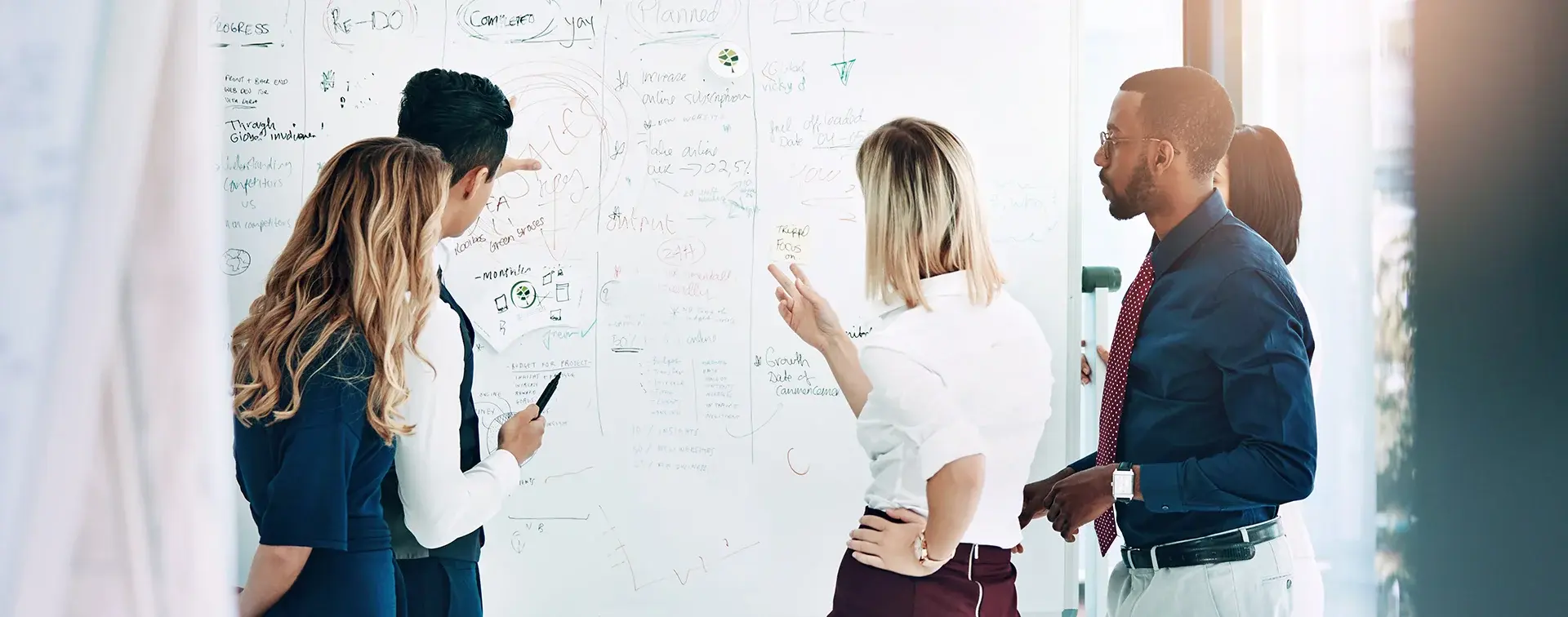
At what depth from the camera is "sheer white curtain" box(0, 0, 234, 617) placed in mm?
665

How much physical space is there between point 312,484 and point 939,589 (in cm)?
99

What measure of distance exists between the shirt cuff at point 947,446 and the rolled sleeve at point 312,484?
0.90 metres

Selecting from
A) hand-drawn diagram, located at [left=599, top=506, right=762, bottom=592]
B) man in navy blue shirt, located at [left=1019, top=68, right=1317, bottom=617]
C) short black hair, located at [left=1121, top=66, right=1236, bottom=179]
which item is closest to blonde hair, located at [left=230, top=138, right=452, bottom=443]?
hand-drawn diagram, located at [left=599, top=506, right=762, bottom=592]

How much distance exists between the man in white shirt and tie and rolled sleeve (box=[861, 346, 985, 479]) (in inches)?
27.4

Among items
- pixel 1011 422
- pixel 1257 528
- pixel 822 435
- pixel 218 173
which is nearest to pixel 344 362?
pixel 218 173

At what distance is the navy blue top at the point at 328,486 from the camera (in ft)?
4.42

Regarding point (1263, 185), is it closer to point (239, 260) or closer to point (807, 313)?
point (807, 313)

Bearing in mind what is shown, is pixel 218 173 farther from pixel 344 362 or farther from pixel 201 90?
pixel 344 362

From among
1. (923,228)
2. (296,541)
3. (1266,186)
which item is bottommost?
(296,541)

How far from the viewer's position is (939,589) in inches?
63.9

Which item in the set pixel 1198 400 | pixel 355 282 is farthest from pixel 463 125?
pixel 1198 400

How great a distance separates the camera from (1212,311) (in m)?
1.58

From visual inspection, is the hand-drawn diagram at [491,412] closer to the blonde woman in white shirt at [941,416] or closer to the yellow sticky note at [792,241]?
the yellow sticky note at [792,241]

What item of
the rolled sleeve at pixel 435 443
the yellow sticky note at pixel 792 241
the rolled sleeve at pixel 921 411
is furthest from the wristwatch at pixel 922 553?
the yellow sticky note at pixel 792 241
